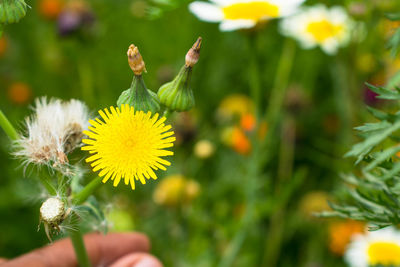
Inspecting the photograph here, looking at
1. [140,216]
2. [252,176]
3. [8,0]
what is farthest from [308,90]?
[8,0]

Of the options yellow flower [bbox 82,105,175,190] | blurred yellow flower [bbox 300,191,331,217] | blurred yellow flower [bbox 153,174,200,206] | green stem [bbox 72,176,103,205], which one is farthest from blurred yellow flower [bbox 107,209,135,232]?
yellow flower [bbox 82,105,175,190]

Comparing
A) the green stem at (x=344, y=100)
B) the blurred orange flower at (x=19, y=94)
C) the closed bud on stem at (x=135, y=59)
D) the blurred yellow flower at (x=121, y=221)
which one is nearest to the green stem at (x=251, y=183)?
the blurred yellow flower at (x=121, y=221)

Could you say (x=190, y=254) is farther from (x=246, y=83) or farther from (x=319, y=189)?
(x=246, y=83)

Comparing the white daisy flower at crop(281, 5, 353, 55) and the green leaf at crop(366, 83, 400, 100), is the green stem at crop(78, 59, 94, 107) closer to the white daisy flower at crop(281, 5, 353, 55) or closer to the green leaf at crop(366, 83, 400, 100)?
the white daisy flower at crop(281, 5, 353, 55)

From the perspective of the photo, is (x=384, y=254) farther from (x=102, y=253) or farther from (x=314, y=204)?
(x=102, y=253)

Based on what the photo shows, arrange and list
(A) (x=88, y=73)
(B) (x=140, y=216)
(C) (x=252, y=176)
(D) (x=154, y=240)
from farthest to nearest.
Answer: (A) (x=88, y=73)
(B) (x=140, y=216)
(D) (x=154, y=240)
(C) (x=252, y=176)

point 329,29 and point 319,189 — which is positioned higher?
point 329,29

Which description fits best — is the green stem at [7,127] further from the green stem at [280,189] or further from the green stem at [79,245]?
the green stem at [280,189]
